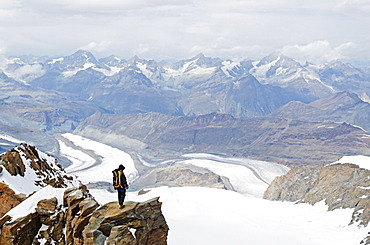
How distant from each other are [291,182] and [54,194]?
12872 centimetres

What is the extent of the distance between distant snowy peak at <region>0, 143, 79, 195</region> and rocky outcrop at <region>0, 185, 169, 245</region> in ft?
30.8

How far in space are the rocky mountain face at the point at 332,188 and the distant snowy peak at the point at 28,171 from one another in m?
60.7

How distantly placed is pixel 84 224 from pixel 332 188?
10818cm

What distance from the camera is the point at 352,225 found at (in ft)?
314

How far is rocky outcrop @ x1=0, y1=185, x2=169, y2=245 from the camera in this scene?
25.8m

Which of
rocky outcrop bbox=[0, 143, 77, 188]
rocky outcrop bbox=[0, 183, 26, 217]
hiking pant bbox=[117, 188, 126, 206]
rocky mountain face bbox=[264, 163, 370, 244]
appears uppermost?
hiking pant bbox=[117, 188, 126, 206]

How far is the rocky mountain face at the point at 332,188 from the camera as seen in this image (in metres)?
103

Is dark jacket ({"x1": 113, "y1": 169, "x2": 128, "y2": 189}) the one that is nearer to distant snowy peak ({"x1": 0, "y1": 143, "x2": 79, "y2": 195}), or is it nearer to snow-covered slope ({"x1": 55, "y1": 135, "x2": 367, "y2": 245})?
distant snowy peak ({"x1": 0, "y1": 143, "x2": 79, "y2": 195})

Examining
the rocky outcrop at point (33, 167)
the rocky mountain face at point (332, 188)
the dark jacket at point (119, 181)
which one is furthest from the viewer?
the rocky mountain face at point (332, 188)

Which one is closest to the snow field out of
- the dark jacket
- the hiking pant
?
the dark jacket

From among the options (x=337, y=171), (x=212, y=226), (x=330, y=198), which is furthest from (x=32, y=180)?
(x=337, y=171)

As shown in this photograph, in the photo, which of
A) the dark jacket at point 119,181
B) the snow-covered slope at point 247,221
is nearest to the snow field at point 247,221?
the snow-covered slope at point 247,221

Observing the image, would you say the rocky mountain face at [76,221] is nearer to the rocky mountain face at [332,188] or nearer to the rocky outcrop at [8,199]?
the rocky outcrop at [8,199]

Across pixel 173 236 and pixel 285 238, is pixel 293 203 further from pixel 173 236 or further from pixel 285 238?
pixel 173 236
